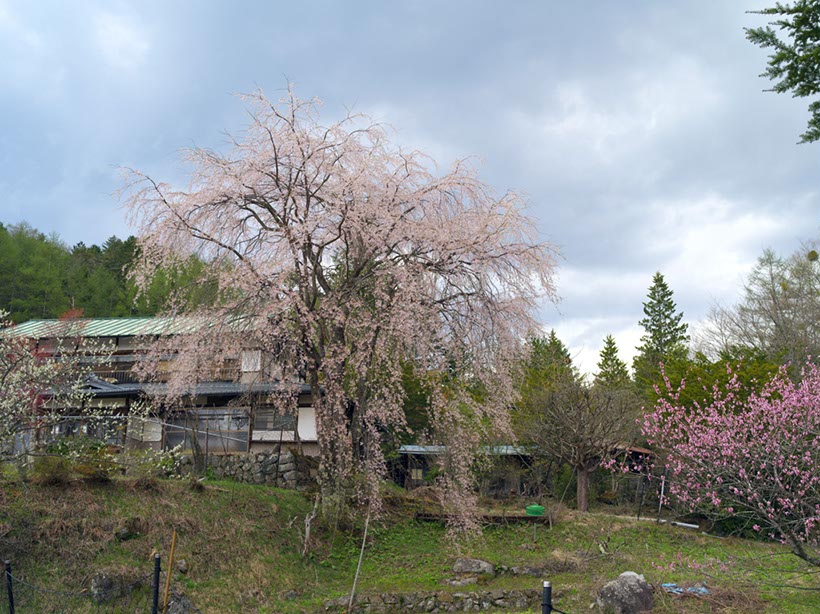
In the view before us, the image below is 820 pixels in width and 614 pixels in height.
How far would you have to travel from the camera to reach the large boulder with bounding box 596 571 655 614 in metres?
9.19

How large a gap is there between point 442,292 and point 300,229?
128 inches

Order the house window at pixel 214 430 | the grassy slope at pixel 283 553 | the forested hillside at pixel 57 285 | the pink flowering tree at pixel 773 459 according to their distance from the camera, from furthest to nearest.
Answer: the forested hillside at pixel 57 285, the house window at pixel 214 430, the grassy slope at pixel 283 553, the pink flowering tree at pixel 773 459

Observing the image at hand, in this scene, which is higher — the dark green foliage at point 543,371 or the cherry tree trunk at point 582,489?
the dark green foliage at point 543,371

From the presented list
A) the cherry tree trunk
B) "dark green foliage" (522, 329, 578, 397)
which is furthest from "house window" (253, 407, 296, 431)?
the cherry tree trunk

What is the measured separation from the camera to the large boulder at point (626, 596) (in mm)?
9188

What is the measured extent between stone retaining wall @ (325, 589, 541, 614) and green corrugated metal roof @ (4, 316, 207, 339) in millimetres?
6871

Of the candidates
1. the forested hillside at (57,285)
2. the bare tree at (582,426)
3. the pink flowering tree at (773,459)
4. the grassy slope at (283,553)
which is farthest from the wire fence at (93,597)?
the forested hillside at (57,285)

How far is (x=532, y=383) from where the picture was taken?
26.6 m

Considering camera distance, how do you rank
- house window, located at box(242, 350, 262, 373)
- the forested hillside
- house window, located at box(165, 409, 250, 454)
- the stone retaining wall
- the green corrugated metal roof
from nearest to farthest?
the stone retaining wall → the green corrugated metal roof → house window, located at box(242, 350, 262, 373) → house window, located at box(165, 409, 250, 454) → the forested hillside

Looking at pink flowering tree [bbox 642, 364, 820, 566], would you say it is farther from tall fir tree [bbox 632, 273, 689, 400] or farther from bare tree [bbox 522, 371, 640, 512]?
tall fir tree [bbox 632, 273, 689, 400]

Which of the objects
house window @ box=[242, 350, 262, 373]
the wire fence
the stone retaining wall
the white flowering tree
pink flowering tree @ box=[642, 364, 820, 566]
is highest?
house window @ box=[242, 350, 262, 373]

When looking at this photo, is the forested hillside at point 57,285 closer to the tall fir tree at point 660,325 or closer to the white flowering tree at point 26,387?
the white flowering tree at point 26,387

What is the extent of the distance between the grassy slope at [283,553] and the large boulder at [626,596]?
0.25 metres

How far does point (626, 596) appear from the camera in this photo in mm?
9258
